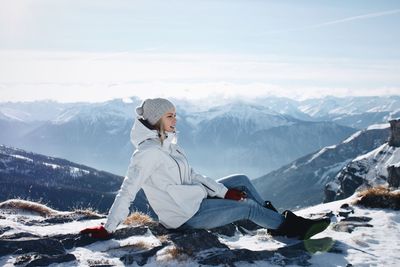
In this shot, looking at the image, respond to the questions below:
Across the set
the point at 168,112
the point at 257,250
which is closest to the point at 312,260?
the point at 257,250

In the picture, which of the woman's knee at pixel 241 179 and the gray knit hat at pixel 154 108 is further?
the woman's knee at pixel 241 179

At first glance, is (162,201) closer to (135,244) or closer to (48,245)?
(135,244)

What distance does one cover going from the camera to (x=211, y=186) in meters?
10.9

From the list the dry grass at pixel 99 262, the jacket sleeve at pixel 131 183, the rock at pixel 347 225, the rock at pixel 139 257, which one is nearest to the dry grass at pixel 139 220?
the rock at pixel 139 257

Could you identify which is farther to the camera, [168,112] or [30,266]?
[168,112]

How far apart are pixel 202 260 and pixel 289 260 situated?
198cm

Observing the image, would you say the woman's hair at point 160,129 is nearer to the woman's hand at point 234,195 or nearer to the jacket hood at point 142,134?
the jacket hood at point 142,134

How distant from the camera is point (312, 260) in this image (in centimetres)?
975

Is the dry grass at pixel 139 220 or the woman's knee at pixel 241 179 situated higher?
the woman's knee at pixel 241 179

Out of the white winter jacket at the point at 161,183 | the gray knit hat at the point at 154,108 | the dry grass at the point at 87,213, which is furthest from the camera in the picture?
the dry grass at the point at 87,213

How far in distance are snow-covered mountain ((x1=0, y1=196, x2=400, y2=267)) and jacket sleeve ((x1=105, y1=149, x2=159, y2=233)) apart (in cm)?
91

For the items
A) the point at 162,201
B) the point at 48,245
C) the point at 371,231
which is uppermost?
the point at 162,201

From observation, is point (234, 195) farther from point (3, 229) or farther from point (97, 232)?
point (3, 229)

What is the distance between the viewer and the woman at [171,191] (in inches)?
390
